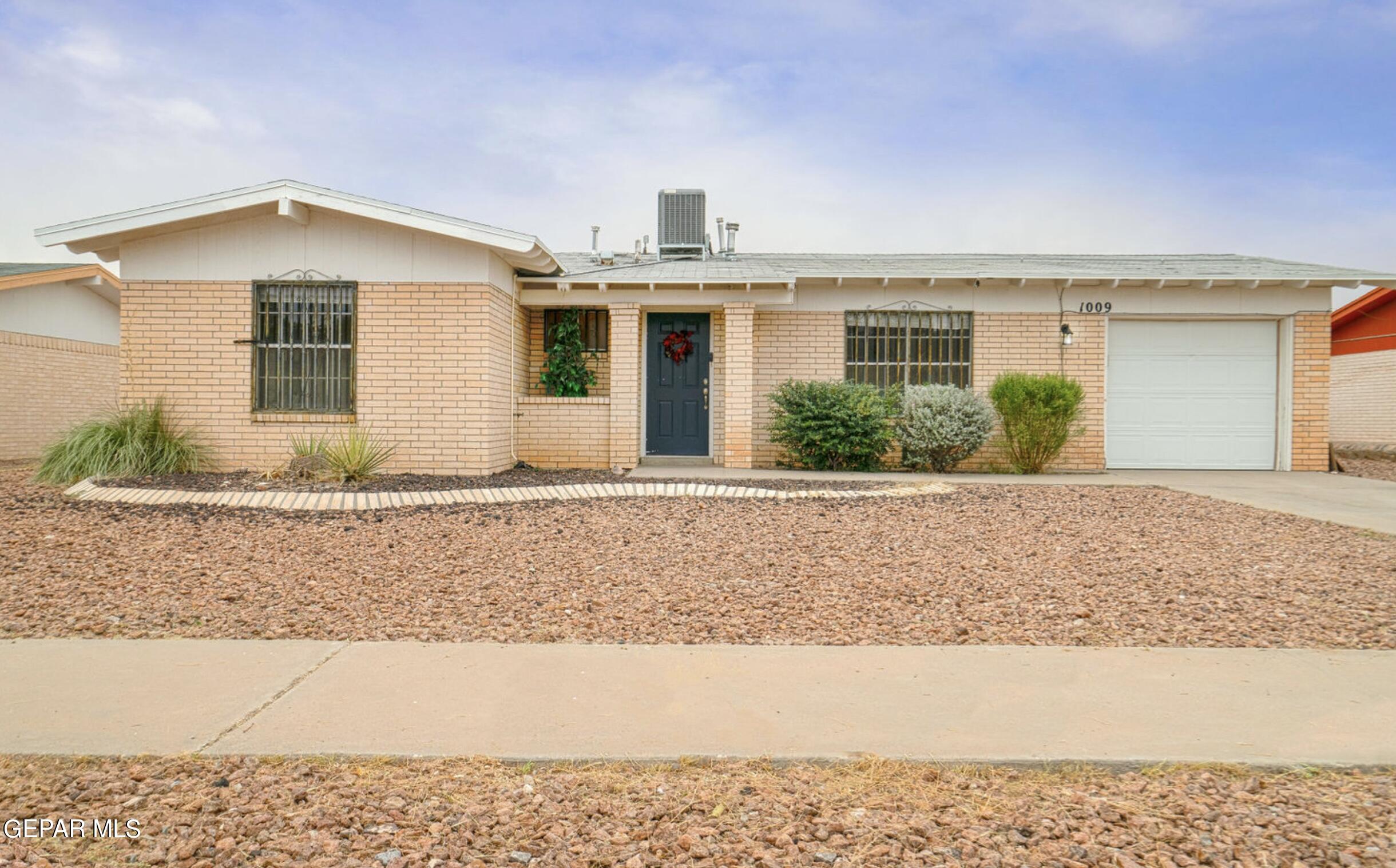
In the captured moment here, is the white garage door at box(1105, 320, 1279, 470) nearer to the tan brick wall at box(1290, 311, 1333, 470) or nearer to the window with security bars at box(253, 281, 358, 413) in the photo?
the tan brick wall at box(1290, 311, 1333, 470)

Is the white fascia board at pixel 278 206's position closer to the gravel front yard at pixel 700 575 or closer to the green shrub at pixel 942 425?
the gravel front yard at pixel 700 575

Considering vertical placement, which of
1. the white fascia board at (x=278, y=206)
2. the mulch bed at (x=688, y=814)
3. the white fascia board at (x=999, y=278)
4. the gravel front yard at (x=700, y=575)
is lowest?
the mulch bed at (x=688, y=814)

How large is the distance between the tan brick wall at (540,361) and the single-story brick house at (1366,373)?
55.2ft

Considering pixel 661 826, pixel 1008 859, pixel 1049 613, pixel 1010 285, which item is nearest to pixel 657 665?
pixel 661 826

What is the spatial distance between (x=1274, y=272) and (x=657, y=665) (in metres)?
13.4

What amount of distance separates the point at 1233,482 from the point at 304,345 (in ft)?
Answer: 41.4

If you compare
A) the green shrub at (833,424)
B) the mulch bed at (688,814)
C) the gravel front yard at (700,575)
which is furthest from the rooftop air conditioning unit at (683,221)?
the mulch bed at (688,814)

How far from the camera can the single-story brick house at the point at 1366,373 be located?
1852 cm

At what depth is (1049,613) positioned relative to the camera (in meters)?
4.83

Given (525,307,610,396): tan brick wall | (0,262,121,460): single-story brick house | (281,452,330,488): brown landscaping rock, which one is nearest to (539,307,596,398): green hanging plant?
(525,307,610,396): tan brick wall

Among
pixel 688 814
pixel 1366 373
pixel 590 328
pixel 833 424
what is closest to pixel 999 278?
pixel 833 424

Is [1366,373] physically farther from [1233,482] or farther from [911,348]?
[911,348]

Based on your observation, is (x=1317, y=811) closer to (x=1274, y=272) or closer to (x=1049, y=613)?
(x=1049, y=613)

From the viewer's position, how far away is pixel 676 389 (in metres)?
13.6
